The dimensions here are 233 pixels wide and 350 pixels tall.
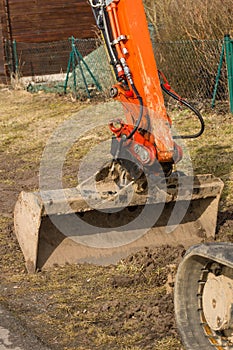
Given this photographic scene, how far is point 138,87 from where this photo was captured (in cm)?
618

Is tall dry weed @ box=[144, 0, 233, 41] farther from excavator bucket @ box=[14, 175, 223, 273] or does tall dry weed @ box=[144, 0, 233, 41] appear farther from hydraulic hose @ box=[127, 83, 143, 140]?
hydraulic hose @ box=[127, 83, 143, 140]

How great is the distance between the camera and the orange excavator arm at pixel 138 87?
605cm

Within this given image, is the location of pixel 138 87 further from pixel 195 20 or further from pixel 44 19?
pixel 44 19

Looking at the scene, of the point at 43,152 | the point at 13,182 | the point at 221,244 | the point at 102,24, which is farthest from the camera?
the point at 43,152

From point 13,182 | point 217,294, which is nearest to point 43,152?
point 13,182

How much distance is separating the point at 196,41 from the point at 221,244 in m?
10.2

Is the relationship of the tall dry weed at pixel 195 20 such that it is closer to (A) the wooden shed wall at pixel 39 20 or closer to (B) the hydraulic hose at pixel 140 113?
(A) the wooden shed wall at pixel 39 20

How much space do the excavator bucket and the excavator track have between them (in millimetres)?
2046

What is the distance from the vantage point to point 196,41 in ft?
45.3

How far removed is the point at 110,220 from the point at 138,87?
1.31 m

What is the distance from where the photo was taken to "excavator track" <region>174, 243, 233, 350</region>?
403 centimetres

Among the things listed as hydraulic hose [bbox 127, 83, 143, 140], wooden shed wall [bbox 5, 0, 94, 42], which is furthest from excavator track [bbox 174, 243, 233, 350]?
wooden shed wall [bbox 5, 0, 94, 42]

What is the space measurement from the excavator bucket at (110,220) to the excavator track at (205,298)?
80.5 inches

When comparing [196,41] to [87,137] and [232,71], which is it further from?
[87,137]
